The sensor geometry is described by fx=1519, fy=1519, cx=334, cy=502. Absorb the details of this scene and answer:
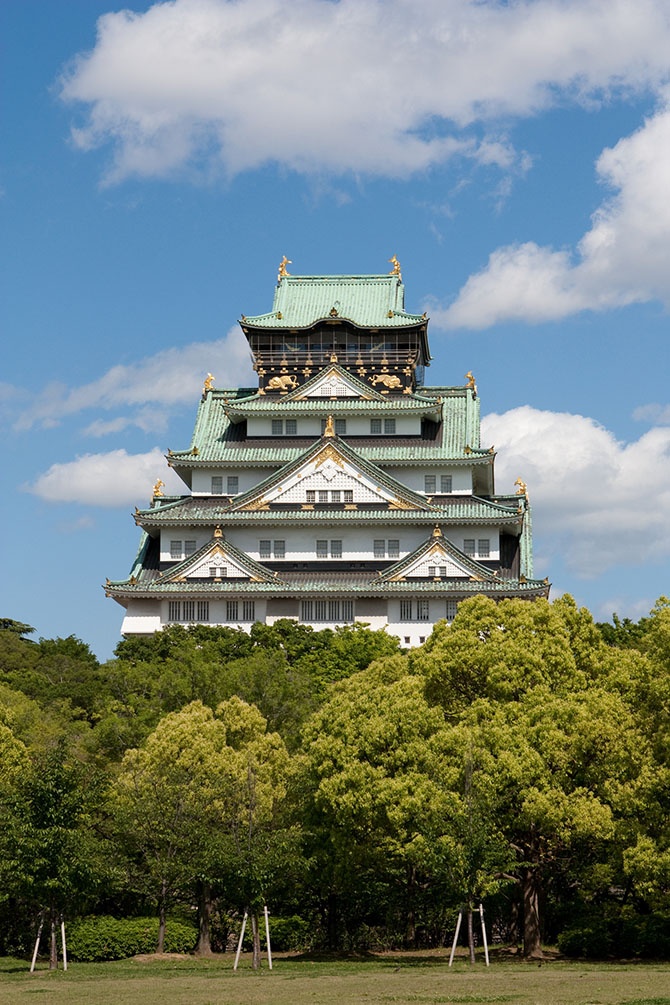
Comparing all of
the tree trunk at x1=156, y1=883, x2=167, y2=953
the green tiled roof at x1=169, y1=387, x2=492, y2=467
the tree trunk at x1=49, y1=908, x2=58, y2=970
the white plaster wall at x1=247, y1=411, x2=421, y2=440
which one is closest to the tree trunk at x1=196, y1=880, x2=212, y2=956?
the tree trunk at x1=156, y1=883, x2=167, y2=953

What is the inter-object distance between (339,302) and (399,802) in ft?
173

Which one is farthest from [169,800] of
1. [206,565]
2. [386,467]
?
[386,467]

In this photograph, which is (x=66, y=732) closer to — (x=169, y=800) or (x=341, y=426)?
(x=169, y=800)

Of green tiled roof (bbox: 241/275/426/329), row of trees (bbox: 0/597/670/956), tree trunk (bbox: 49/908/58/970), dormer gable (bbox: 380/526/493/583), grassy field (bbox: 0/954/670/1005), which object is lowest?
grassy field (bbox: 0/954/670/1005)

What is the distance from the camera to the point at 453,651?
42.1 meters

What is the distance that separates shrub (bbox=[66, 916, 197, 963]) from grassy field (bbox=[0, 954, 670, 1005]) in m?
1.91

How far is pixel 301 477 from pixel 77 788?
40.7 metres

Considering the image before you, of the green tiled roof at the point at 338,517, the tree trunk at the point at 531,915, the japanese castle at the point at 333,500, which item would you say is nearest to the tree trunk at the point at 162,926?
the tree trunk at the point at 531,915

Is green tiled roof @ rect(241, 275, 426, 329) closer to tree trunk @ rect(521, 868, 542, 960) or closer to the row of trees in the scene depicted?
the row of trees

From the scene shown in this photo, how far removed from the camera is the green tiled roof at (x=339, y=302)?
86.7m

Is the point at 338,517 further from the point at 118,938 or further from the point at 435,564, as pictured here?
the point at 118,938

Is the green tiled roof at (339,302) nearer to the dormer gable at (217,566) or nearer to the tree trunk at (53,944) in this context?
the dormer gable at (217,566)

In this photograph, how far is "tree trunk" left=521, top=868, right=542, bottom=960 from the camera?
3944 cm

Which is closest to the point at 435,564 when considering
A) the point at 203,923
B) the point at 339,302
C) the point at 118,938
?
the point at 339,302
